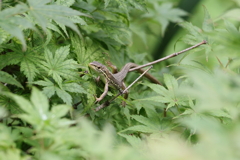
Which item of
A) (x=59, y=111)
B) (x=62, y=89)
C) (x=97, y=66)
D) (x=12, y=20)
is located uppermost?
(x=12, y=20)

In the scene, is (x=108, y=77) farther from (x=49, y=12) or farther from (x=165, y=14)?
(x=165, y=14)

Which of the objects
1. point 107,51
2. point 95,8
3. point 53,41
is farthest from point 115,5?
point 53,41

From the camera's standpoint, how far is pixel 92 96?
7.00ft

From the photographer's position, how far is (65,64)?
2.18m

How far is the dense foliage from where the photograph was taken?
1.09 m

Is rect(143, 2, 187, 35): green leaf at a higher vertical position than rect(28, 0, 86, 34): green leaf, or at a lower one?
lower

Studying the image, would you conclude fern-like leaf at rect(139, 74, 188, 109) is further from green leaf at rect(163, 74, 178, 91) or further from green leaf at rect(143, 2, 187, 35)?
green leaf at rect(143, 2, 187, 35)

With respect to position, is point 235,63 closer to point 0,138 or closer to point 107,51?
point 0,138

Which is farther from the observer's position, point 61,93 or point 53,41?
point 53,41

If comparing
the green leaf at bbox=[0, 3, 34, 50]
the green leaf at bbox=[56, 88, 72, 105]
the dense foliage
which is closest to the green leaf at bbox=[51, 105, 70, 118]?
the dense foliage

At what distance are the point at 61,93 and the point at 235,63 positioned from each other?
114 centimetres

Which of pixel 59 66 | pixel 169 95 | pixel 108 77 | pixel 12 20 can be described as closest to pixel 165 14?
pixel 108 77

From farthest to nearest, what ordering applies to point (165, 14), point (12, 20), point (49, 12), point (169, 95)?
point (165, 14)
point (169, 95)
point (49, 12)
point (12, 20)

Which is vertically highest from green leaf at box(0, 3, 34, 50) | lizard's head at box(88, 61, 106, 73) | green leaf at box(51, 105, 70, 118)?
green leaf at box(0, 3, 34, 50)
